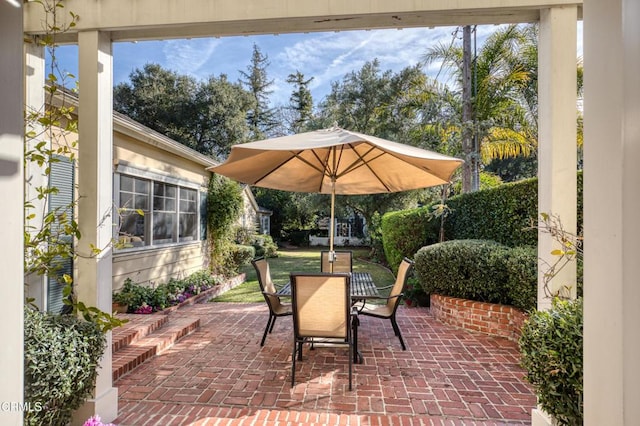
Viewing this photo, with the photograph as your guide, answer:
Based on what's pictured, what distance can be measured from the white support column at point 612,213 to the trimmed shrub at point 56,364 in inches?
115

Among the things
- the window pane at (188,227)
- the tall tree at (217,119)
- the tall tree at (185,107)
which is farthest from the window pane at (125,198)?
the tall tree at (185,107)

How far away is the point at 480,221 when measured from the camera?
20.6 ft

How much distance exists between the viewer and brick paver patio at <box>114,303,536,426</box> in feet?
9.15

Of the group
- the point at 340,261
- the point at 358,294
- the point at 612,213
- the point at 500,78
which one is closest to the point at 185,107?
the point at 500,78

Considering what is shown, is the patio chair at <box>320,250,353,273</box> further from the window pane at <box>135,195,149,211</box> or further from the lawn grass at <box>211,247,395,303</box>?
the window pane at <box>135,195,149,211</box>

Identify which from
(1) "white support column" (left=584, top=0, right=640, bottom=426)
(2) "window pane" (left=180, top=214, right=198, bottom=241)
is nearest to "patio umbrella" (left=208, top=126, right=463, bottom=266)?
(1) "white support column" (left=584, top=0, right=640, bottom=426)

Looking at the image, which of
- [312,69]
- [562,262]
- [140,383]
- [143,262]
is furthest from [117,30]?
[312,69]

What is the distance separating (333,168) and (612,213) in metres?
3.40

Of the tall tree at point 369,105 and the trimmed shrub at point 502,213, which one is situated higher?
the tall tree at point 369,105

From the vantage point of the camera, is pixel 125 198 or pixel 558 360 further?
pixel 125 198

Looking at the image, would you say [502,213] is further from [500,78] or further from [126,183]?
[126,183]

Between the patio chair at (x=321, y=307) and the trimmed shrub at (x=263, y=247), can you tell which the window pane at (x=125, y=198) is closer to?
the patio chair at (x=321, y=307)

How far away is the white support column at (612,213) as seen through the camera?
1.22 meters

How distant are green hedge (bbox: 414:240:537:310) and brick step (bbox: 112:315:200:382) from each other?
12.8ft
